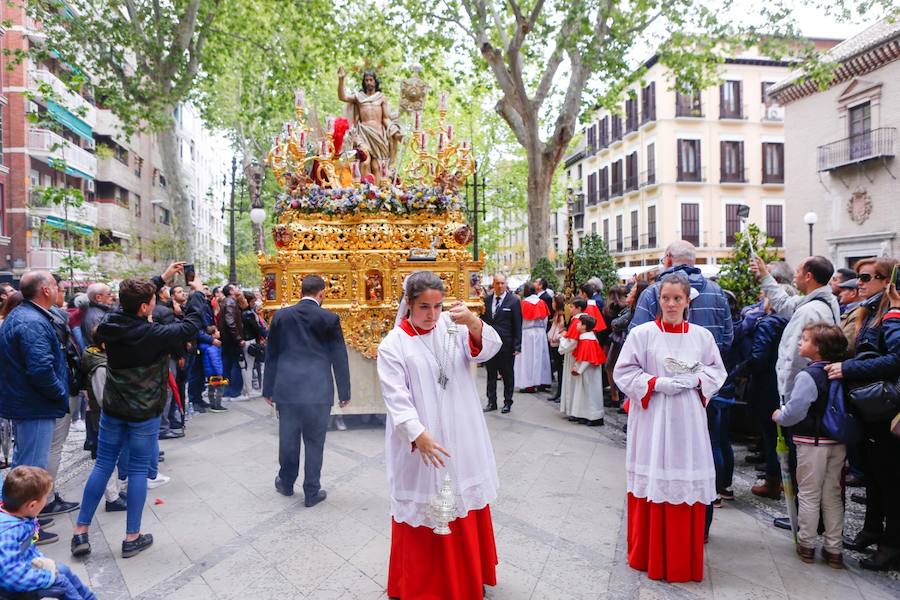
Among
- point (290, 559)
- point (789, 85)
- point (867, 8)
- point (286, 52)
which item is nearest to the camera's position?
point (290, 559)

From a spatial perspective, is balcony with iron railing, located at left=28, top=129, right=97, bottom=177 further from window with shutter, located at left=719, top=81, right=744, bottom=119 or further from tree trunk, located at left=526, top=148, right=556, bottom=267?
window with shutter, located at left=719, top=81, right=744, bottom=119

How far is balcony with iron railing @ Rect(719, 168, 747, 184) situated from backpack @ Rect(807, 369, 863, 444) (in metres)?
35.5

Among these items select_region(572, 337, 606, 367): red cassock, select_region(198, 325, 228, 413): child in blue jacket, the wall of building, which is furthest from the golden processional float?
the wall of building

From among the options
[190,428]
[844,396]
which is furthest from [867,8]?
[190,428]

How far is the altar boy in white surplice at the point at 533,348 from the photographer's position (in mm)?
11406

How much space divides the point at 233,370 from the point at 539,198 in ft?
28.5

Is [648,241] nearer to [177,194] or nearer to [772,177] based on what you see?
[772,177]

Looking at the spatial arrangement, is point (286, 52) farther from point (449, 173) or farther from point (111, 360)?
point (111, 360)

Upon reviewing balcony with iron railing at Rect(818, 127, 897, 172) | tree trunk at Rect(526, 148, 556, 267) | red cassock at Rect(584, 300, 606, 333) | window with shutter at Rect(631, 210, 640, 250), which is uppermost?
balcony with iron railing at Rect(818, 127, 897, 172)

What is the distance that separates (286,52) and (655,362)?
16437mm

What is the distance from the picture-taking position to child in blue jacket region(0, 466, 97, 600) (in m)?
2.97

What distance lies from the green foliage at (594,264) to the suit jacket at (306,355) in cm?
848

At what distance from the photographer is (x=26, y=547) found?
3117 mm

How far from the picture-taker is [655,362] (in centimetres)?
424
